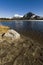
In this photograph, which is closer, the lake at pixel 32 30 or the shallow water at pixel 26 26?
the lake at pixel 32 30

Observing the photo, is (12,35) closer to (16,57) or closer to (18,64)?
(16,57)

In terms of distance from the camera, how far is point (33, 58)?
12.2 meters

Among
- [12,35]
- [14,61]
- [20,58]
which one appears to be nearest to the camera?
[14,61]

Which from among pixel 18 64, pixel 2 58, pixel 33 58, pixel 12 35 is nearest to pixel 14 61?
pixel 18 64

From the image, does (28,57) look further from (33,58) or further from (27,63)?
(27,63)

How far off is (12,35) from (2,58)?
952cm

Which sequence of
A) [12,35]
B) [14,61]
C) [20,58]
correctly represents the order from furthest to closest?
[12,35] < [20,58] < [14,61]

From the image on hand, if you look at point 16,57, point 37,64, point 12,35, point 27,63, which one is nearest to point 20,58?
point 16,57

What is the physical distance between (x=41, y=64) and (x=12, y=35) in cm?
1124

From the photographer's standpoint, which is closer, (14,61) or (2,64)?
(2,64)

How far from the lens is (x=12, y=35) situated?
69.5ft

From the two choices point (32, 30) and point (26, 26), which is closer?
point (32, 30)

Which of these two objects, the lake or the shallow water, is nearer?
the lake

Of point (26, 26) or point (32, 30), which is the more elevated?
point (32, 30)
